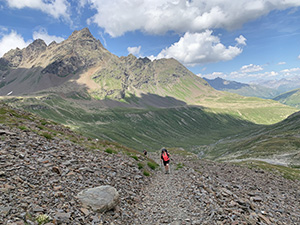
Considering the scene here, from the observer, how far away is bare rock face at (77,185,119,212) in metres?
12.1

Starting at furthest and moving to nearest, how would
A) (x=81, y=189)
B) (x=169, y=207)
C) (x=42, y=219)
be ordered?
1. (x=169, y=207)
2. (x=81, y=189)
3. (x=42, y=219)

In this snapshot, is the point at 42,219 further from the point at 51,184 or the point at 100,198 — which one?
the point at 100,198

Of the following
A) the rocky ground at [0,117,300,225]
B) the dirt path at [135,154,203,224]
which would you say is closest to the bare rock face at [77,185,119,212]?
the rocky ground at [0,117,300,225]

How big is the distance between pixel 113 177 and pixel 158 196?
4795 millimetres

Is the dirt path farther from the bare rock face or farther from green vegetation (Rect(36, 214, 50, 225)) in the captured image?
green vegetation (Rect(36, 214, 50, 225))

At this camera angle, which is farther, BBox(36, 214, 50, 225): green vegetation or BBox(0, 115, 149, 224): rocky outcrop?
BBox(0, 115, 149, 224): rocky outcrop

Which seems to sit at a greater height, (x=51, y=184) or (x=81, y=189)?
(x=51, y=184)

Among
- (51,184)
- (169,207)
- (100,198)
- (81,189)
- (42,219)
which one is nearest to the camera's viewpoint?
(42,219)

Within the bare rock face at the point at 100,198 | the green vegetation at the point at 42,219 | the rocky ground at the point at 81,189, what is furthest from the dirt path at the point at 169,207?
the green vegetation at the point at 42,219

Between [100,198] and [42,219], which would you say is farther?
[100,198]

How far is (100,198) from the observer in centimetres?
1284

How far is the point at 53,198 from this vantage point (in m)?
10.9

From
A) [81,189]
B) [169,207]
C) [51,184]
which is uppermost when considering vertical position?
[51,184]

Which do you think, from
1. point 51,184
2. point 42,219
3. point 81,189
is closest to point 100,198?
point 81,189
